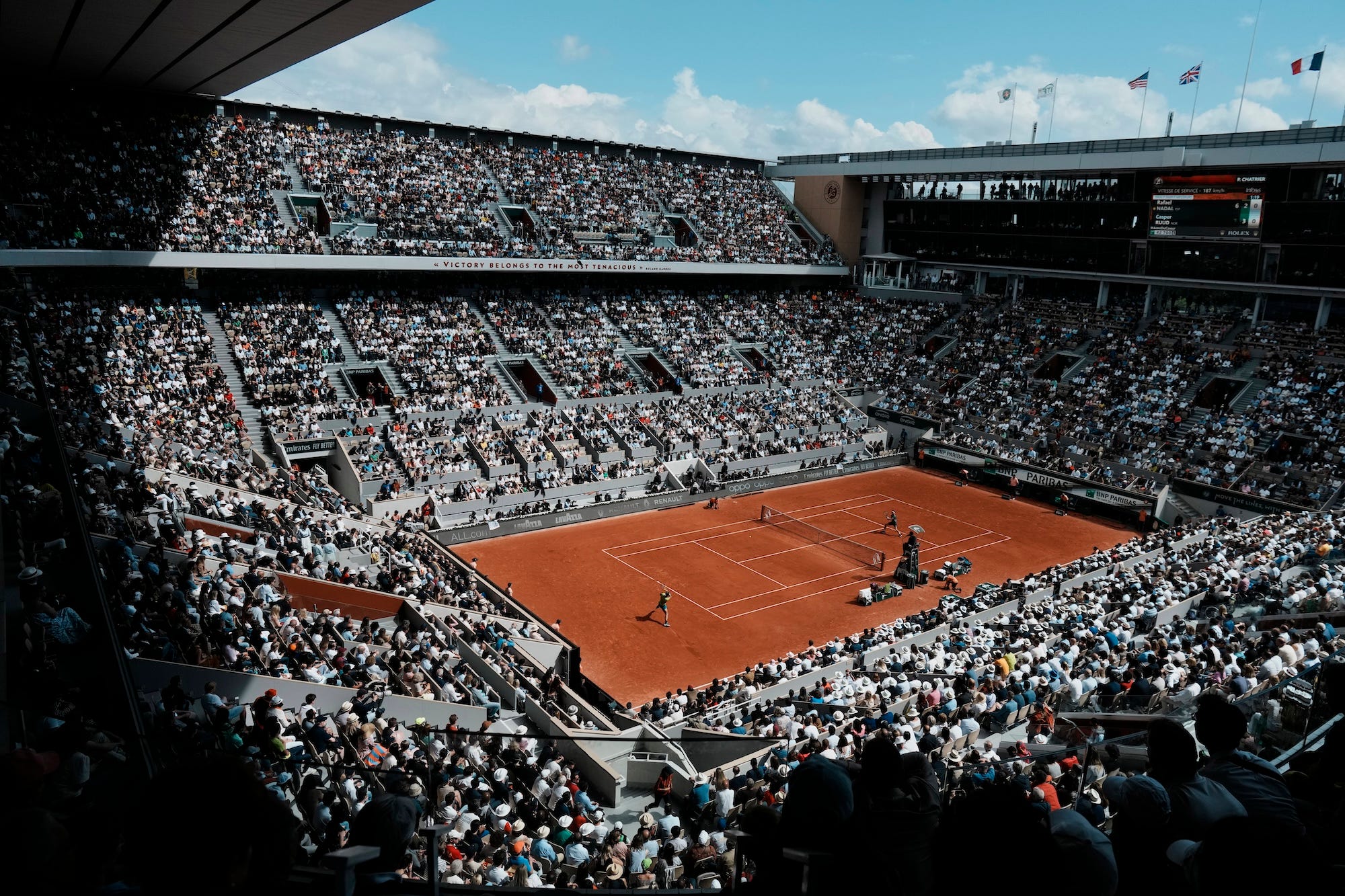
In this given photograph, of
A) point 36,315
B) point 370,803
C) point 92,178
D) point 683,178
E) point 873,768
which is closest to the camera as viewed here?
point 873,768

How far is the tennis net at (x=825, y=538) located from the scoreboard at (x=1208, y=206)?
26.9 metres

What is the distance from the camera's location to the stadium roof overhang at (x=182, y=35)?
19078 mm

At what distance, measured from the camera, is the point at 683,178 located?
6103 centimetres

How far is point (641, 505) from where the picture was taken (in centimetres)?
3753

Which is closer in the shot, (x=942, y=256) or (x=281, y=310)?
(x=281, y=310)

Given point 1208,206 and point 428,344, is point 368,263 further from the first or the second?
point 1208,206

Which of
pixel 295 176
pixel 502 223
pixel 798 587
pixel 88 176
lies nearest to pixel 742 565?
pixel 798 587

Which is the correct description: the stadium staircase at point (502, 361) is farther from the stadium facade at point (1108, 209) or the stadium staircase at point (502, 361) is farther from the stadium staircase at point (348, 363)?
the stadium facade at point (1108, 209)

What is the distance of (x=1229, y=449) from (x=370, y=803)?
42.6 meters

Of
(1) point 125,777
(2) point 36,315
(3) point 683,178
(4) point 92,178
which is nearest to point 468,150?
(3) point 683,178

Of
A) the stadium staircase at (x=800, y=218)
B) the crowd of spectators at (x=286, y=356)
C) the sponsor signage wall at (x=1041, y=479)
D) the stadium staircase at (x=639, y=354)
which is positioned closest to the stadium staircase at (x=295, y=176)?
the crowd of spectators at (x=286, y=356)

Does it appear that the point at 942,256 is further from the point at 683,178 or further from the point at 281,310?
the point at 281,310

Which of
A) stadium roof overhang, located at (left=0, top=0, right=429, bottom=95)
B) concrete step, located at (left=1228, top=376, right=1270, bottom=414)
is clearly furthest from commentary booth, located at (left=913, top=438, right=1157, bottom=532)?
stadium roof overhang, located at (left=0, top=0, right=429, bottom=95)

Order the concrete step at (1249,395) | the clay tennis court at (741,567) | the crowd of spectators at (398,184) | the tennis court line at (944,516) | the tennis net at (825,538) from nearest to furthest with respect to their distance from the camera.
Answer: the clay tennis court at (741,567)
the tennis net at (825,538)
the tennis court line at (944,516)
the concrete step at (1249,395)
the crowd of spectators at (398,184)
